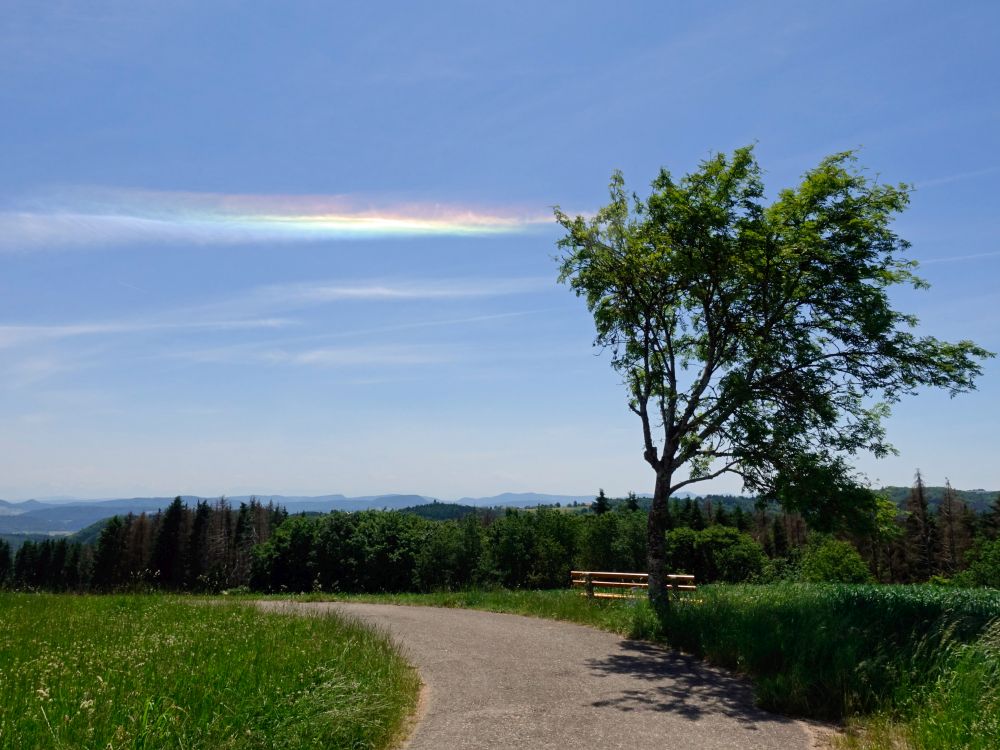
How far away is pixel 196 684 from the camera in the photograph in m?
7.58

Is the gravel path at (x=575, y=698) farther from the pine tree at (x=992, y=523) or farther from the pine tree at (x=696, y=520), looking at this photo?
the pine tree at (x=696, y=520)

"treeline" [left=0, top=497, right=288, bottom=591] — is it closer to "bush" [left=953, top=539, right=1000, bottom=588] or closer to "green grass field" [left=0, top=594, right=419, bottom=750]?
"green grass field" [left=0, top=594, right=419, bottom=750]

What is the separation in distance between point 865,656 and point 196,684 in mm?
10615

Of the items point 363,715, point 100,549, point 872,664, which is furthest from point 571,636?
point 100,549

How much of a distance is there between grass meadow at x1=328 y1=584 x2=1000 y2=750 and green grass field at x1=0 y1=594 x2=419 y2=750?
6.39m

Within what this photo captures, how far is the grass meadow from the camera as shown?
25.0 ft

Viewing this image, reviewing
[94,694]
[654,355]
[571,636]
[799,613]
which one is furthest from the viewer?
[654,355]

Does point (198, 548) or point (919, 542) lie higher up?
point (919, 542)

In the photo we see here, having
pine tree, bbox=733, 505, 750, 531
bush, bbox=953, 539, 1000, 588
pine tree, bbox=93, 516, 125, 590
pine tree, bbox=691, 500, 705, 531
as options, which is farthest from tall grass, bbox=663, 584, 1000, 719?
pine tree, bbox=93, 516, 125, 590

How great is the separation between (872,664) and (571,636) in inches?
291

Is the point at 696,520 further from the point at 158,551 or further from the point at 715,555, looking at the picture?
the point at 158,551

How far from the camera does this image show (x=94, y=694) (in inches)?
268

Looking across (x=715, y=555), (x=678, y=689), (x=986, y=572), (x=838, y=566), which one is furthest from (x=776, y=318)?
(x=715, y=555)

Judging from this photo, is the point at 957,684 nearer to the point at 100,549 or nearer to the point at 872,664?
the point at 872,664
